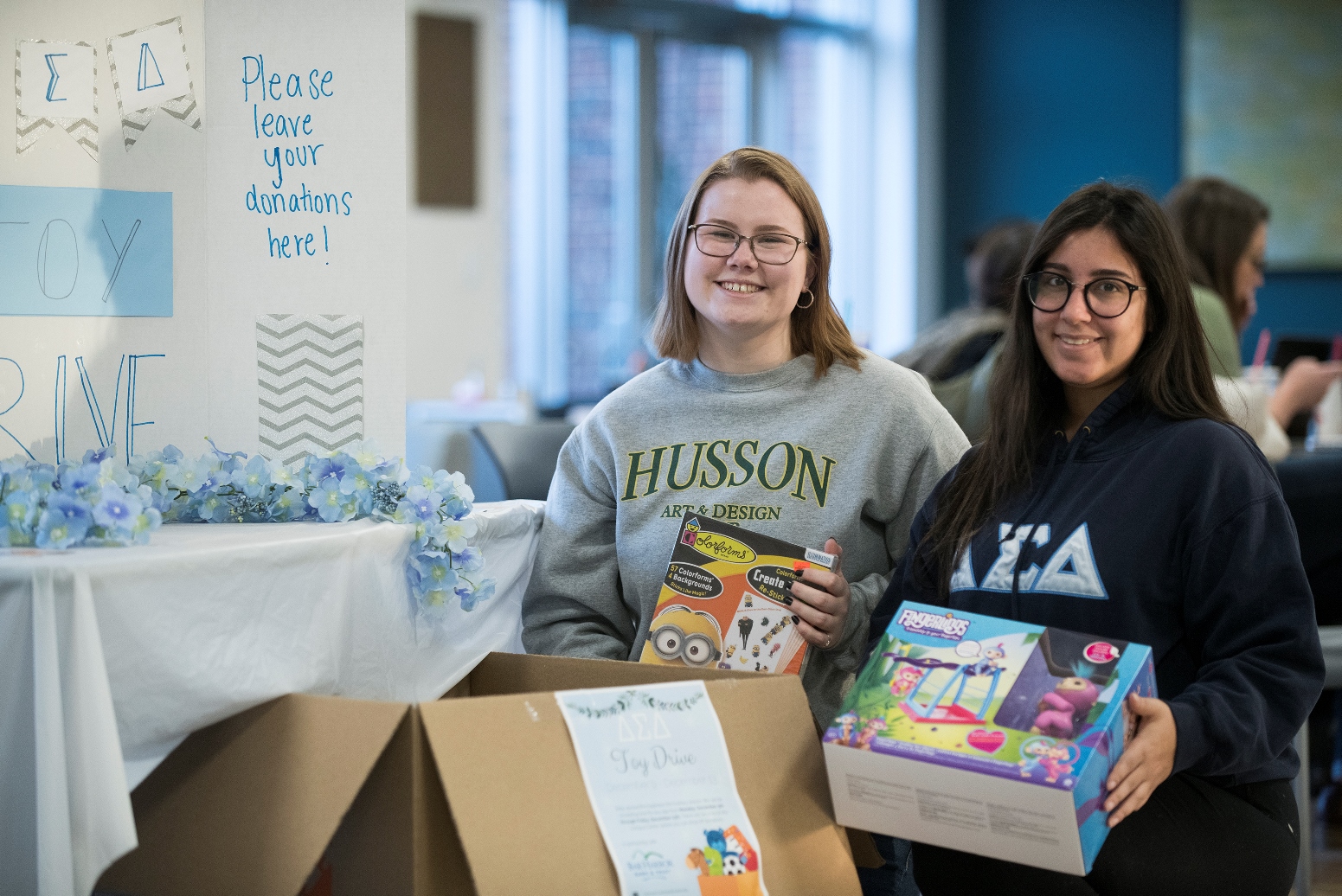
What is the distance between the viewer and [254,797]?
135 cm

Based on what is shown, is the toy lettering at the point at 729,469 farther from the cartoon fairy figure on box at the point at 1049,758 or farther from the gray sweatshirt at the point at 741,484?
the cartoon fairy figure on box at the point at 1049,758

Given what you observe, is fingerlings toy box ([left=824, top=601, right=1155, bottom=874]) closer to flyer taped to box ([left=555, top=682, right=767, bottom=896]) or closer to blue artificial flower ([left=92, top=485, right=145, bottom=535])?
flyer taped to box ([left=555, top=682, right=767, bottom=896])

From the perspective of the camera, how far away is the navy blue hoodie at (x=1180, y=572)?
1391mm

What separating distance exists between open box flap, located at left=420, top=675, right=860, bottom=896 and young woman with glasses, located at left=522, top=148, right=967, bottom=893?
12.6 inches

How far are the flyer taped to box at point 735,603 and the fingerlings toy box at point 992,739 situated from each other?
0.30 metres

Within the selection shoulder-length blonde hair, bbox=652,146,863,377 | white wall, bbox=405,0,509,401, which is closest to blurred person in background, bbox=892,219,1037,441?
shoulder-length blonde hair, bbox=652,146,863,377

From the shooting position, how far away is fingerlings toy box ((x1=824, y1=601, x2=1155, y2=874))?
48.3 inches

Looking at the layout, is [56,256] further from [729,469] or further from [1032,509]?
[1032,509]

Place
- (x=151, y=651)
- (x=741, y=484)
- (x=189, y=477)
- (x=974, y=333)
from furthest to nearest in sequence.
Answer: (x=974, y=333), (x=741, y=484), (x=189, y=477), (x=151, y=651)

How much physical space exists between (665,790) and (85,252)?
935mm

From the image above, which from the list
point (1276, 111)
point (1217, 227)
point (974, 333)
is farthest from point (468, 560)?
point (1276, 111)

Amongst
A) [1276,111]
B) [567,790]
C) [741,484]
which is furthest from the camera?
[1276,111]

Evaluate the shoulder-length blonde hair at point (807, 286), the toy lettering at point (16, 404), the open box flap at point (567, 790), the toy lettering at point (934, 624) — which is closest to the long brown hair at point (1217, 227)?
the shoulder-length blonde hair at point (807, 286)

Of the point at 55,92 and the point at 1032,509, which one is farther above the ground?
the point at 55,92
